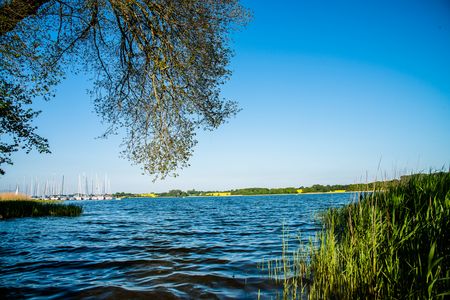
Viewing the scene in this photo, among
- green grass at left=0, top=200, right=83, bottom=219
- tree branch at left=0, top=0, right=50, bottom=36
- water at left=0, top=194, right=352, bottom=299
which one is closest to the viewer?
water at left=0, top=194, right=352, bottom=299

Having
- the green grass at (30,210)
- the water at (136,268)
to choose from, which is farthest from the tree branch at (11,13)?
the green grass at (30,210)

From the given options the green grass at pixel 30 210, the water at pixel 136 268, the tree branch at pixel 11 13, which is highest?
the tree branch at pixel 11 13

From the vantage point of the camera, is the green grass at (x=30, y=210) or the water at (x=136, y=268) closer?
the water at (x=136, y=268)

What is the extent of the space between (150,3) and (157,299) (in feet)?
29.1

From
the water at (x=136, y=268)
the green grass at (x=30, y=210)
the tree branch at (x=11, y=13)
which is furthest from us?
the green grass at (x=30, y=210)

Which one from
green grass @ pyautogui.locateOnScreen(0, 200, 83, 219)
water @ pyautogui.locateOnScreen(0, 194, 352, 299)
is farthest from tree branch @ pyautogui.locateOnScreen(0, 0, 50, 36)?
green grass @ pyautogui.locateOnScreen(0, 200, 83, 219)

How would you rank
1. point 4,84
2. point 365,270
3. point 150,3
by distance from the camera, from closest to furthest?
point 365,270, point 150,3, point 4,84

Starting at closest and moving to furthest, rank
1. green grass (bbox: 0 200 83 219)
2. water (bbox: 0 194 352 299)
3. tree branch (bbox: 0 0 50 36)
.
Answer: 1. water (bbox: 0 194 352 299)
2. tree branch (bbox: 0 0 50 36)
3. green grass (bbox: 0 200 83 219)

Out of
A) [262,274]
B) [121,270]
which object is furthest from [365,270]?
[121,270]

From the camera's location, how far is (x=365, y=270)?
4883 millimetres

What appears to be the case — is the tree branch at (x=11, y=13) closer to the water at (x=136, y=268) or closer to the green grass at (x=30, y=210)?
the water at (x=136, y=268)

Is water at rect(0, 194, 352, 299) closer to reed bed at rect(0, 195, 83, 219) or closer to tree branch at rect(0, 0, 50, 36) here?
tree branch at rect(0, 0, 50, 36)

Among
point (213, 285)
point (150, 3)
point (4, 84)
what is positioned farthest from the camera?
point (4, 84)

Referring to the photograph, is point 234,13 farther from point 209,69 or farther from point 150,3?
point 150,3
